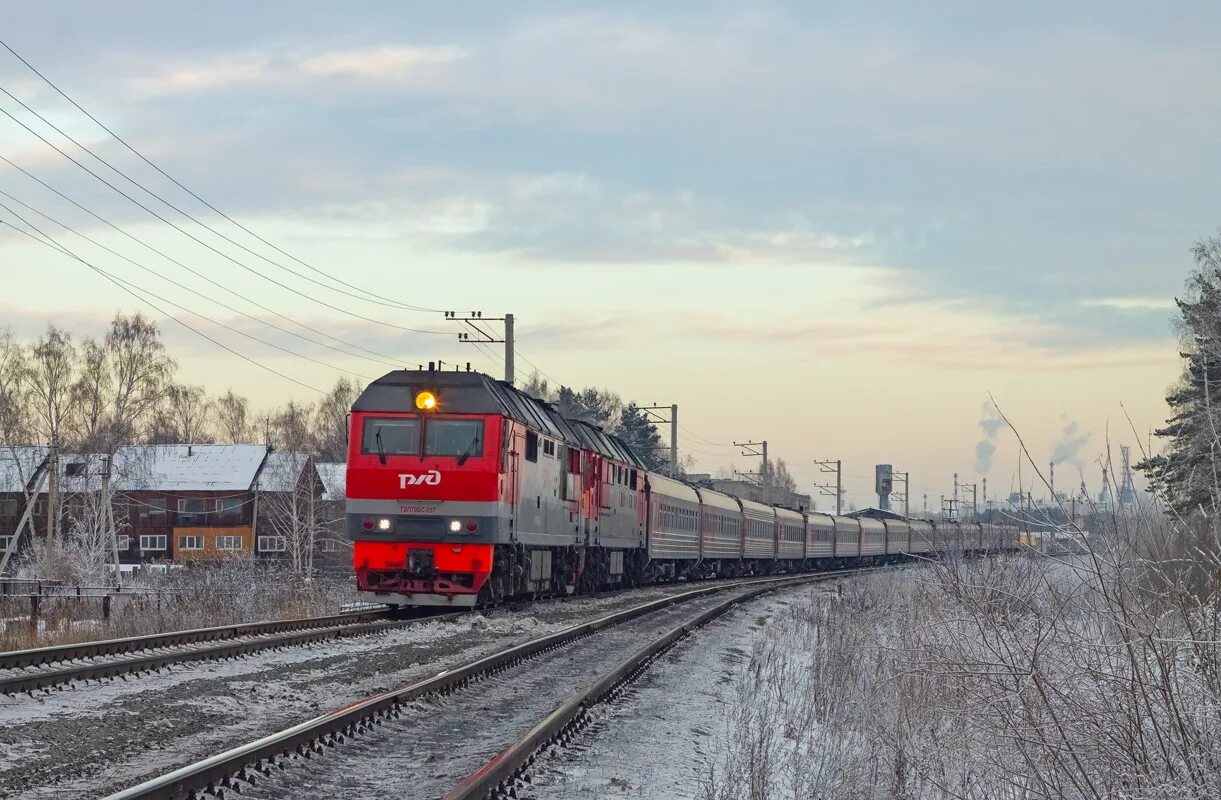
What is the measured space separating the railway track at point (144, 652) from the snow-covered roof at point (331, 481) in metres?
62.7

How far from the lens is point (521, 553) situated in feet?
74.0

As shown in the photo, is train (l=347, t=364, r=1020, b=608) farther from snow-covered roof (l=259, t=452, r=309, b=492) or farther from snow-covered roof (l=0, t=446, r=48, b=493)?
snow-covered roof (l=259, t=452, r=309, b=492)

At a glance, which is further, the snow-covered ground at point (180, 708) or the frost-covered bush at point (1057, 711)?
the snow-covered ground at point (180, 708)

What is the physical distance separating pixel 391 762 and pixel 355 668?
16.3ft

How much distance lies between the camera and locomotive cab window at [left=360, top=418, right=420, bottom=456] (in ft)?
68.1

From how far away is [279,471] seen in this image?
79062mm

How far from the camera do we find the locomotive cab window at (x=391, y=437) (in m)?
20.8

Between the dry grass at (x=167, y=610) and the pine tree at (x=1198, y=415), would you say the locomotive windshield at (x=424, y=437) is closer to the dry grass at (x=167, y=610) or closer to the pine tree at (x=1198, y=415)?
the dry grass at (x=167, y=610)

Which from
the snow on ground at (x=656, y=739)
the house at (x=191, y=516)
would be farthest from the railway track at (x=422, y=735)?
the house at (x=191, y=516)

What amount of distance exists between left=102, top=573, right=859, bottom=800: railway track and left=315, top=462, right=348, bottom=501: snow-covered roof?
215 ft

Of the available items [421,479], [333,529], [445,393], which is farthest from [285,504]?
[421,479]

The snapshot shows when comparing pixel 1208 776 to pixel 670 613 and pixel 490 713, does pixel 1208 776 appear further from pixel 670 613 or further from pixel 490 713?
pixel 670 613

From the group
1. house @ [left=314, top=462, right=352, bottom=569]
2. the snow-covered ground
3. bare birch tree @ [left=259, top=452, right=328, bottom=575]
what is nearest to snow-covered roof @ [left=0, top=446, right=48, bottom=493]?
bare birch tree @ [left=259, top=452, right=328, bottom=575]

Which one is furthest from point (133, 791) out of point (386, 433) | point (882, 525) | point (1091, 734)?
point (882, 525)
